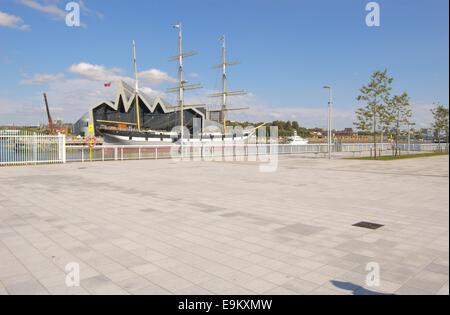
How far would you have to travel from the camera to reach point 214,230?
6.11 metres

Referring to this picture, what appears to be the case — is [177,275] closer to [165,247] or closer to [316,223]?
[165,247]

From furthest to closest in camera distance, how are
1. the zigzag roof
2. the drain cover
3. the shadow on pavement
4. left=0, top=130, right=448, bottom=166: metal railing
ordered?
the zigzag roof → left=0, top=130, right=448, bottom=166: metal railing → the drain cover → the shadow on pavement

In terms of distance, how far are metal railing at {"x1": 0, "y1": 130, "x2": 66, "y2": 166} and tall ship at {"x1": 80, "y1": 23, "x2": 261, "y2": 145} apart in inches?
1303

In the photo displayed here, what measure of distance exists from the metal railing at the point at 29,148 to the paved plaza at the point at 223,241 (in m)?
9.61

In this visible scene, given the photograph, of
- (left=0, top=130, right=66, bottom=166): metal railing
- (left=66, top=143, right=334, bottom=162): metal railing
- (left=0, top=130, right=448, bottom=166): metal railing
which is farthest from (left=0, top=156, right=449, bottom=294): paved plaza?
(left=66, top=143, right=334, bottom=162): metal railing

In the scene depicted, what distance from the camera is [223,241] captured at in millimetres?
5438

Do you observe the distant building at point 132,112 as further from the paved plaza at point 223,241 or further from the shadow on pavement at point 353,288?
the shadow on pavement at point 353,288

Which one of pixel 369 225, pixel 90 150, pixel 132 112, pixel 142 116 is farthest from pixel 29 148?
pixel 132 112

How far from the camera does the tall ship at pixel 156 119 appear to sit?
57906 mm

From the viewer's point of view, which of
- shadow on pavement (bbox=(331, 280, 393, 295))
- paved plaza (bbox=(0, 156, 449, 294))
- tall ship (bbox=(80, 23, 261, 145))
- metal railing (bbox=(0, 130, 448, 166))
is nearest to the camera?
shadow on pavement (bbox=(331, 280, 393, 295))

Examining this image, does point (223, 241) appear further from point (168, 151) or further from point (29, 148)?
point (168, 151)

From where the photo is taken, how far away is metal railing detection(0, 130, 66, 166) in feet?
59.2

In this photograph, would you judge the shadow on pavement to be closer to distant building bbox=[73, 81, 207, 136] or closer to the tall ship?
the tall ship

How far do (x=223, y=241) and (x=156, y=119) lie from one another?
267 ft
